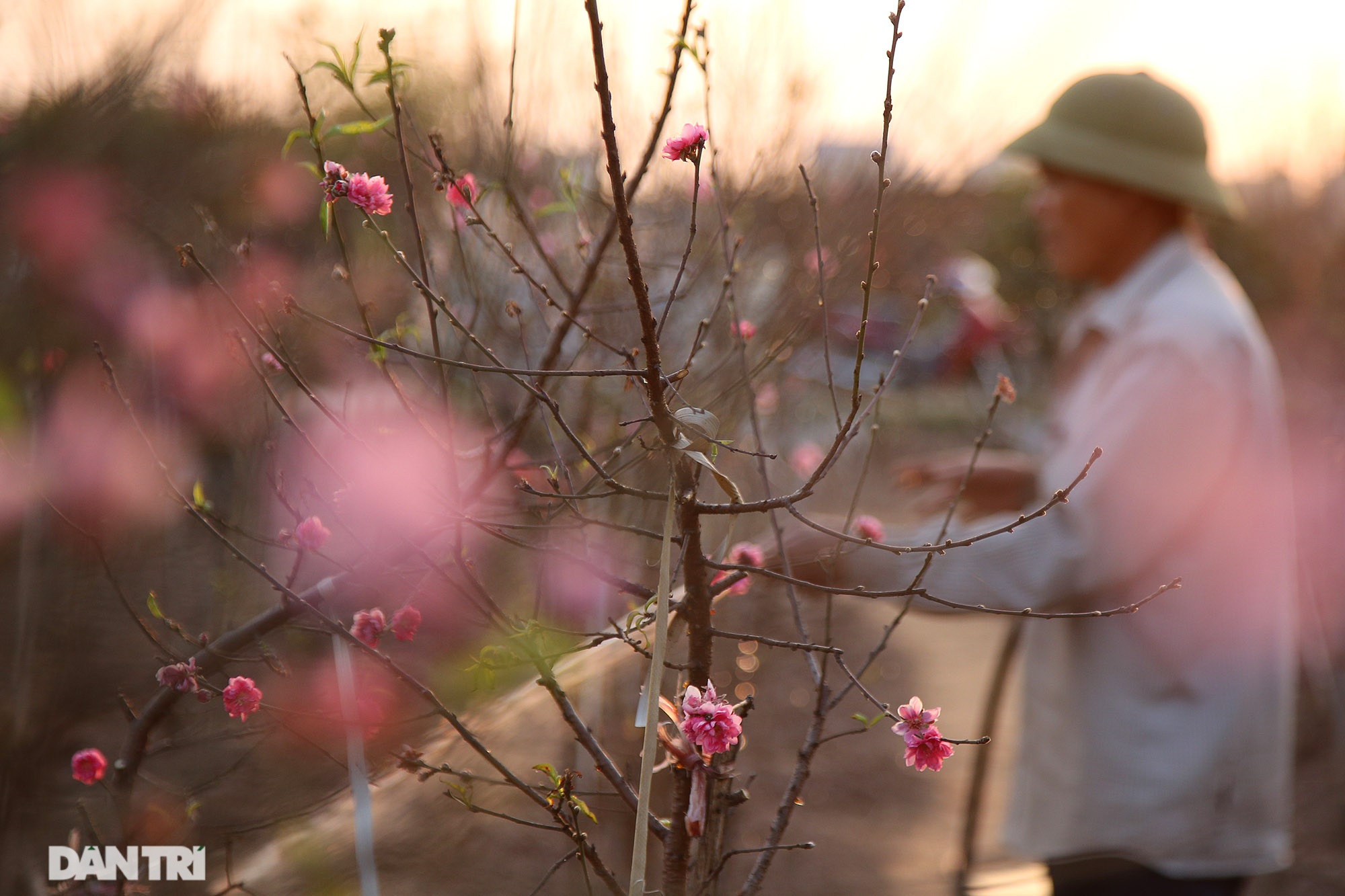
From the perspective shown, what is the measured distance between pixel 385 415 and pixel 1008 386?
1.02 m

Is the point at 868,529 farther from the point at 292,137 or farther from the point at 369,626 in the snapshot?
the point at 292,137

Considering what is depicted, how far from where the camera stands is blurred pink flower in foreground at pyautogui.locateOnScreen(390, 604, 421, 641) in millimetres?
1065

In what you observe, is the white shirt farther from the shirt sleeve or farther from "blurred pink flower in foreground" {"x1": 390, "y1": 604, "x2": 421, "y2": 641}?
"blurred pink flower in foreground" {"x1": 390, "y1": 604, "x2": 421, "y2": 641}

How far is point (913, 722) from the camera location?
34.5 inches

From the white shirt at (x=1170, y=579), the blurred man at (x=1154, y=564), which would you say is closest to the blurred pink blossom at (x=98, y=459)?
the blurred man at (x=1154, y=564)

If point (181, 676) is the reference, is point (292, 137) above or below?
above

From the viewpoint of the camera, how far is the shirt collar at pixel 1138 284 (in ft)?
7.32

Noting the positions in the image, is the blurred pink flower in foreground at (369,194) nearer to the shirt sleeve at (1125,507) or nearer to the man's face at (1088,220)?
the shirt sleeve at (1125,507)

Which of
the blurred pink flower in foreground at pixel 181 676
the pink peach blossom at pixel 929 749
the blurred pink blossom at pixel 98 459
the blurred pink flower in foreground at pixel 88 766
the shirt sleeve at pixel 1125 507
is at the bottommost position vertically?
the pink peach blossom at pixel 929 749

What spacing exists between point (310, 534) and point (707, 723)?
0.54 metres

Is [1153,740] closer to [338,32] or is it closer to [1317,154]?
[338,32]

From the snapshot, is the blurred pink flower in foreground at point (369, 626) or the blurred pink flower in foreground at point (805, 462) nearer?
the blurred pink flower in foreground at point (369, 626)

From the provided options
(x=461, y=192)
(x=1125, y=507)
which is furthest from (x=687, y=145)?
(x=1125, y=507)

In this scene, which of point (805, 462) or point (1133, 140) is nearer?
point (1133, 140)
